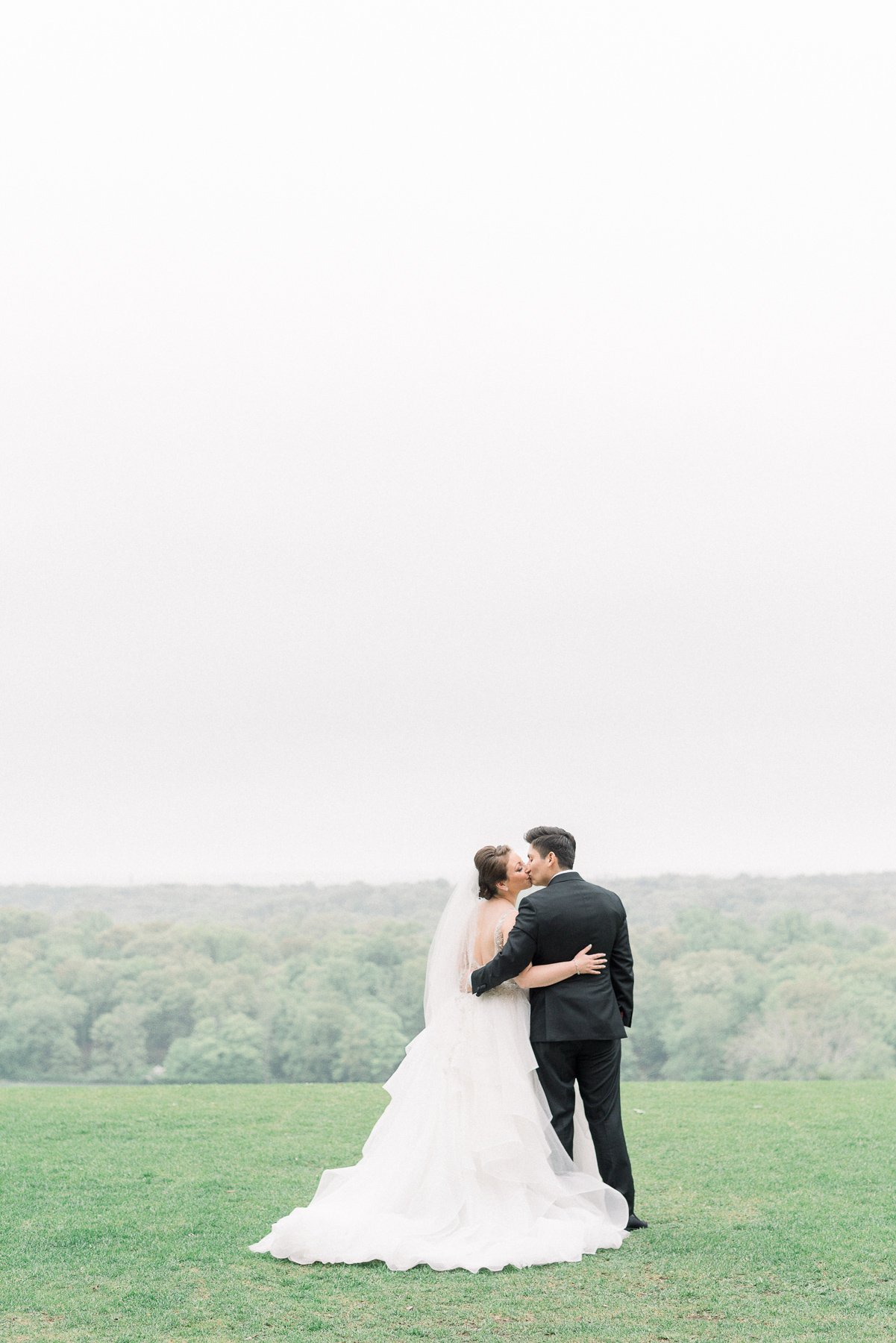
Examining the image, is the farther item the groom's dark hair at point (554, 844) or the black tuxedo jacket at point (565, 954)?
the groom's dark hair at point (554, 844)

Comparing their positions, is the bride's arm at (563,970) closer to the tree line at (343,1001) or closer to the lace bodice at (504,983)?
the lace bodice at (504,983)

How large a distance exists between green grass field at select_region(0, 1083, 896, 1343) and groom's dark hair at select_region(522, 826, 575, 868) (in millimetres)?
2040

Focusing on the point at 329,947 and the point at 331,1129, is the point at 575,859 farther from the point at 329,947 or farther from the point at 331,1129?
the point at 329,947

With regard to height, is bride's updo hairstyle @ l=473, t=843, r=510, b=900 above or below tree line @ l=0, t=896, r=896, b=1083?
above

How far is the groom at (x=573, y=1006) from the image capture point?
695cm

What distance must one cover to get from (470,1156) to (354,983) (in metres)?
32.4

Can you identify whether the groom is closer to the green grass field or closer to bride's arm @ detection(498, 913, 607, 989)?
bride's arm @ detection(498, 913, 607, 989)

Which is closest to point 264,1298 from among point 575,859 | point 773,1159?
point 575,859

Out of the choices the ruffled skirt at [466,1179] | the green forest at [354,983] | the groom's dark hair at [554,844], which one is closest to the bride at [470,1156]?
the ruffled skirt at [466,1179]

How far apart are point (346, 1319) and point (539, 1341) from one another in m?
0.84

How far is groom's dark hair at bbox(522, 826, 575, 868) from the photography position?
23.6 feet

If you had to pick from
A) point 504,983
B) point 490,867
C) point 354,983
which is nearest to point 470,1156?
point 504,983

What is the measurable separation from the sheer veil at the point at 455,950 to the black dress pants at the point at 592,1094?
539 mm

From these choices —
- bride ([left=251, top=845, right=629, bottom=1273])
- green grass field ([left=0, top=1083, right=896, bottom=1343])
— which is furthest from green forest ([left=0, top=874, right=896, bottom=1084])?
bride ([left=251, top=845, right=629, bottom=1273])
